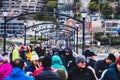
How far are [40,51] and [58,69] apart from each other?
29.8 feet

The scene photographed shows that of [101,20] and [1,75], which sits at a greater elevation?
[1,75]

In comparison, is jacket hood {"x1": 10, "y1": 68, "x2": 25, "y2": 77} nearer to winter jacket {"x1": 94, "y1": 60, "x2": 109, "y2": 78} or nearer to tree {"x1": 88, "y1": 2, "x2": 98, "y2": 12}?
winter jacket {"x1": 94, "y1": 60, "x2": 109, "y2": 78}

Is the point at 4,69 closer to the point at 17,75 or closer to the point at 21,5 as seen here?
the point at 17,75

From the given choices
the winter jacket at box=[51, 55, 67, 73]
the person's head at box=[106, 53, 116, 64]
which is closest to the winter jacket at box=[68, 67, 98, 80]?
the winter jacket at box=[51, 55, 67, 73]

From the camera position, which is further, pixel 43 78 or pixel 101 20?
pixel 101 20

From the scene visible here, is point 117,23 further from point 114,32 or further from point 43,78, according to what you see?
point 43,78

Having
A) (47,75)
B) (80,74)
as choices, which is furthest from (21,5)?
(47,75)

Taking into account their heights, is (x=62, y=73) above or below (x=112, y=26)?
above

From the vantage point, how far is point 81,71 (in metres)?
8.32

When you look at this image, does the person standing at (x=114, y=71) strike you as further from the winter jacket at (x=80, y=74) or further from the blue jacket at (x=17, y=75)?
the blue jacket at (x=17, y=75)

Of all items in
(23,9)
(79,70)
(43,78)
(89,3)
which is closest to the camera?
(43,78)

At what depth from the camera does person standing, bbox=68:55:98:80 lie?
820cm

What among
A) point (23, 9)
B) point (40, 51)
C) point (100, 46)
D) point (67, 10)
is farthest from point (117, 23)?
point (40, 51)

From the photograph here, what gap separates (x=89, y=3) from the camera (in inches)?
6339
